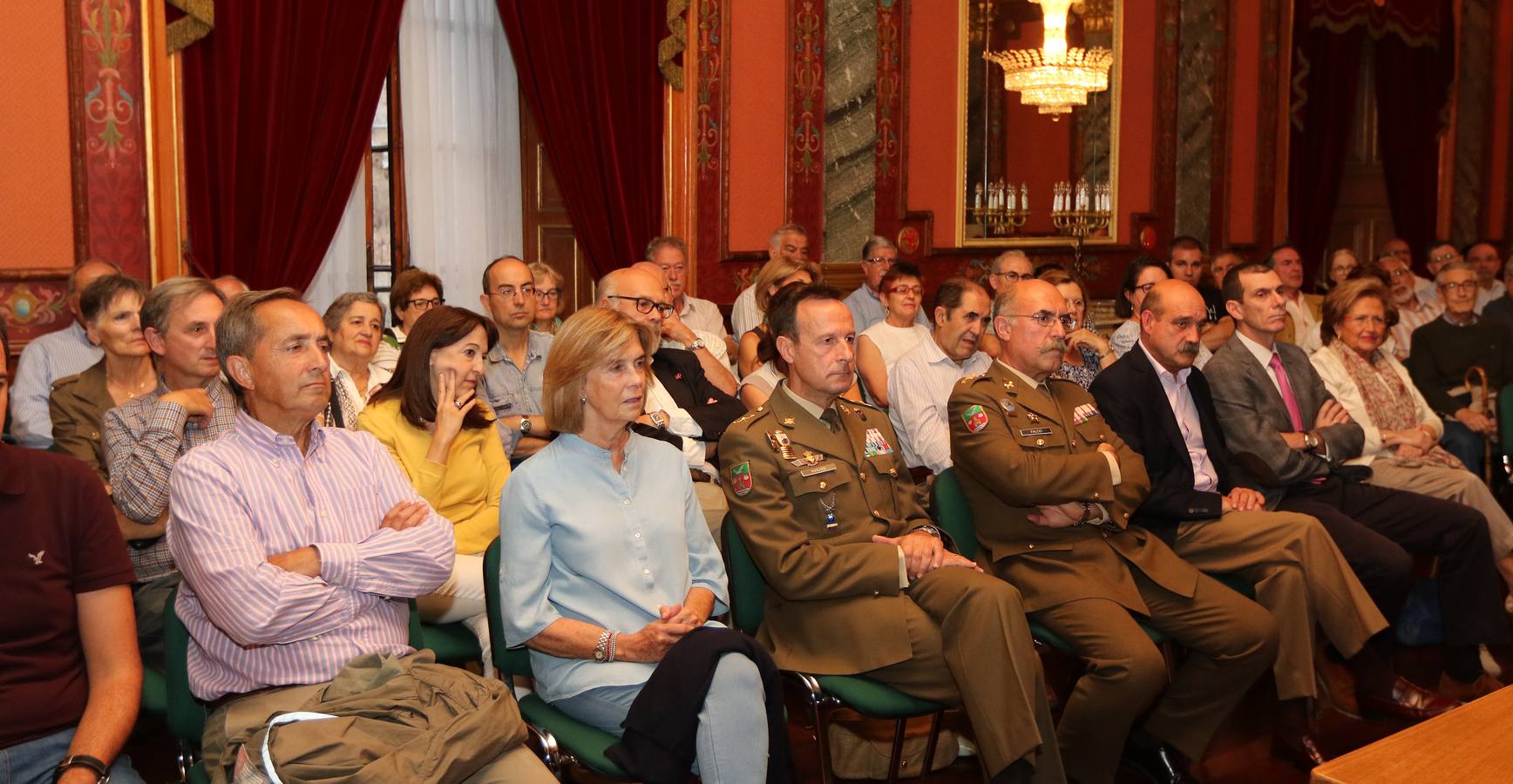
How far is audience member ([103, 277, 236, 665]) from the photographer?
3.02 metres

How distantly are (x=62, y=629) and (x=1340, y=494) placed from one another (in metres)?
3.81

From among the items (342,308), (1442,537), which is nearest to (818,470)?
(342,308)

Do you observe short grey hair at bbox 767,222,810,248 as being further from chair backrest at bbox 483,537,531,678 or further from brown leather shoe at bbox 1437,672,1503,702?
chair backrest at bbox 483,537,531,678

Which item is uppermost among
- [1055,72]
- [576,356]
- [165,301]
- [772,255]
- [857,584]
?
[1055,72]

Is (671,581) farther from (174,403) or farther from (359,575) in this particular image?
(174,403)

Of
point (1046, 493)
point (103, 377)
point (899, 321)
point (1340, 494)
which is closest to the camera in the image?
point (1046, 493)

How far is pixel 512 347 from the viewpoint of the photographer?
469cm

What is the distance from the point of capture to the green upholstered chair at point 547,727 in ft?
8.37

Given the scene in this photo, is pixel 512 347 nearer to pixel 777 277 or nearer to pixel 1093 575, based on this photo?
pixel 777 277

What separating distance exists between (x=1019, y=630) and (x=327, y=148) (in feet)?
14.1

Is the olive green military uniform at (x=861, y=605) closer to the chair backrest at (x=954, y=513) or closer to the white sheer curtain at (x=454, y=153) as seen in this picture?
the chair backrest at (x=954, y=513)

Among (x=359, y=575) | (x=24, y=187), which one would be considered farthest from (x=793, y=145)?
(x=359, y=575)

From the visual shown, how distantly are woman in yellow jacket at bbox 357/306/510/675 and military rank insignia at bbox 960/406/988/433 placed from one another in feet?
4.02

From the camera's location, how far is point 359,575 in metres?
2.45
